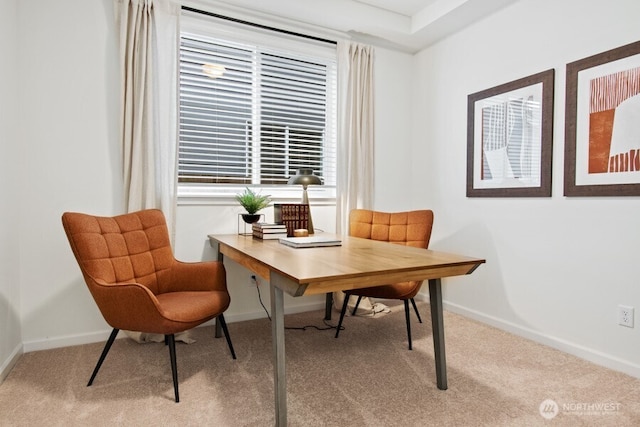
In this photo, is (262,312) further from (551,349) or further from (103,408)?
(551,349)

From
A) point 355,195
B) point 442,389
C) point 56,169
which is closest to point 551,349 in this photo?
point 442,389

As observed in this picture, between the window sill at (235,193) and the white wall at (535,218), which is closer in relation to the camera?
the white wall at (535,218)

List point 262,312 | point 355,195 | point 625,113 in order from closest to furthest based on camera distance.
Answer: point 625,113
point 262,312
point 355,195

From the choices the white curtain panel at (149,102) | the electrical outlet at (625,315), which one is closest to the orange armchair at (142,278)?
the white curtain panel at (149,102)

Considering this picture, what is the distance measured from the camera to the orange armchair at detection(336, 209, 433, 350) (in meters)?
2.46

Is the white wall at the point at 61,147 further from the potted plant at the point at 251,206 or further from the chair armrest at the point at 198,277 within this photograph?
the potted plant at the point at 251,206

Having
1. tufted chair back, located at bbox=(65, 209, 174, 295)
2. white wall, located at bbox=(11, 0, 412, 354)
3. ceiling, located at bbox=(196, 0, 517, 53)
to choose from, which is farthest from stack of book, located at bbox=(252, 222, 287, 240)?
ceiling, located at bbox=(196, 0, 517, 53)

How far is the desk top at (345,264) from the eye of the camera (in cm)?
145

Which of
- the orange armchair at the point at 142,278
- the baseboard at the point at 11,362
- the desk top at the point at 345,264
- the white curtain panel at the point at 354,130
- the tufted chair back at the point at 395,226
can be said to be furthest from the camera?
the white curtain panel at the point at 354,130

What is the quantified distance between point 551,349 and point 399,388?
1260 mm

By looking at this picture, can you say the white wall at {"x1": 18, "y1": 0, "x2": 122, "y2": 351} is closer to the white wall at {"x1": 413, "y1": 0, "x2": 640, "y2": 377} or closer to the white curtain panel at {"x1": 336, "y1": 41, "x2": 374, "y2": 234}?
the white curtain panel at {"x1": 336, "y1": 41, "x2": 374, "y2": 234}

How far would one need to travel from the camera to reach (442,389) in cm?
193

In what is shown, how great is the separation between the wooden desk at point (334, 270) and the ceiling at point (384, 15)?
1.95 meters

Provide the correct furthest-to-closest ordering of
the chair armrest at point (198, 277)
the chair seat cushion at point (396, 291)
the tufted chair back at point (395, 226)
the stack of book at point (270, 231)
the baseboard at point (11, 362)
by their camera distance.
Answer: the tufted chair back at point (395, 226)
the stack of book at point (270, 231)
the chair seat cushion at point (396, 291)
the chair armrest at point (198, 277)
the baseboard at point (11, 362)
